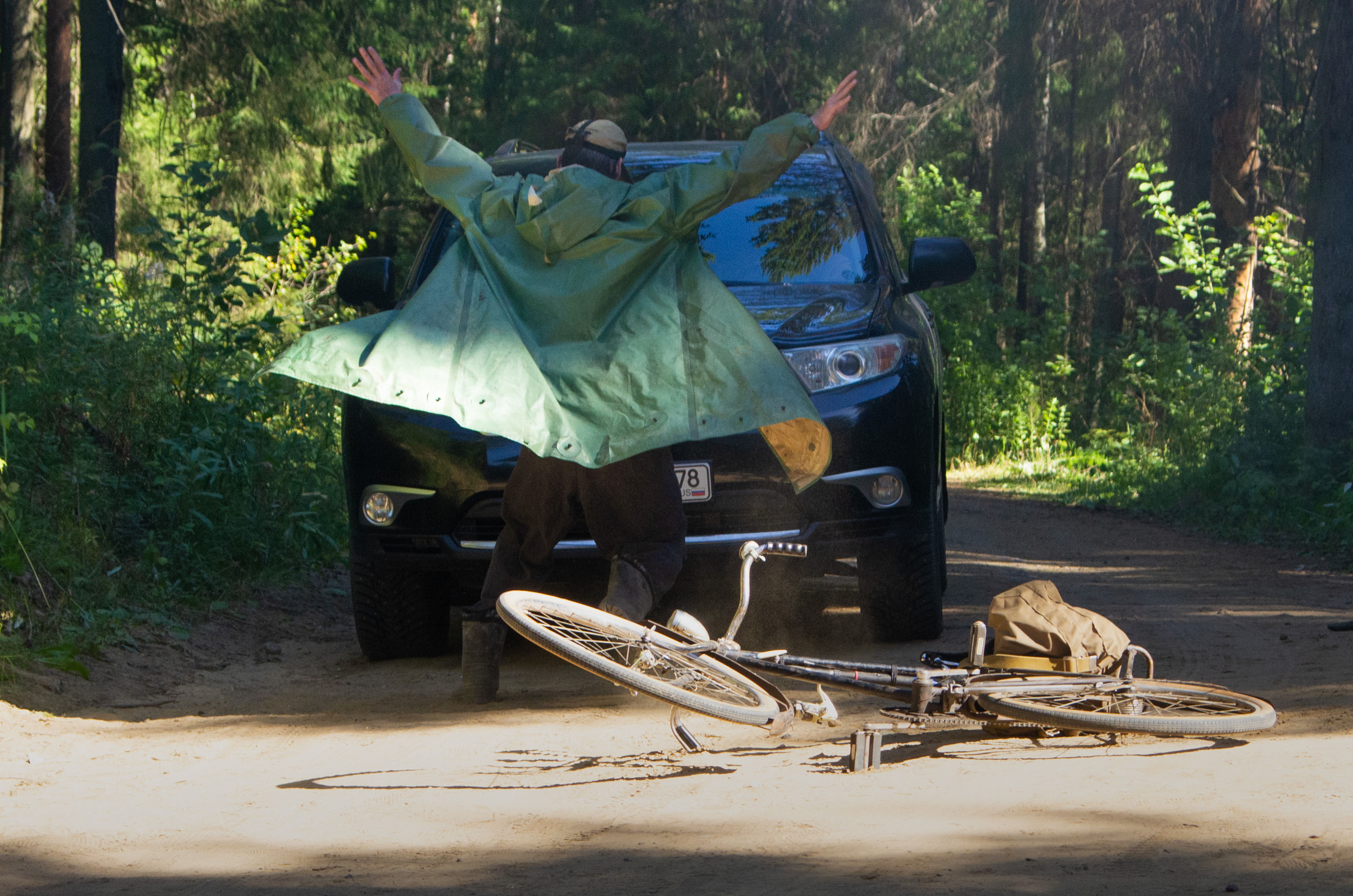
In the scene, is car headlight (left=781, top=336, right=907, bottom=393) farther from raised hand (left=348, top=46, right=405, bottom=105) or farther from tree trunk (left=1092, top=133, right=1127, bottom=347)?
tree trunk (left=1092, top=133, right=1127, bottom=347)

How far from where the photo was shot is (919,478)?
5.13m

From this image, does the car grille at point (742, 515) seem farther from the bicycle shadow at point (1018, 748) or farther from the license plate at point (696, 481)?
the bicycle shadow at point (1018, 748)

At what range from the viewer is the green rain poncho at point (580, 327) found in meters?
3.99

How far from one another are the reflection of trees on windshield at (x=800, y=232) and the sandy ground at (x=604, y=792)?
1.53 meters

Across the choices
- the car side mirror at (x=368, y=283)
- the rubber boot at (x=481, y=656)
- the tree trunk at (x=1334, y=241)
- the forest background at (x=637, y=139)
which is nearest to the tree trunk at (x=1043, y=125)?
the forest background at (x=637, y=139)

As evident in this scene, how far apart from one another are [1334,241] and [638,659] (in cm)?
804

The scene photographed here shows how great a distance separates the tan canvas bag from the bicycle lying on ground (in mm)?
144

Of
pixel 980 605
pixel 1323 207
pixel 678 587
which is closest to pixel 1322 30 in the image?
pixel 1323 207

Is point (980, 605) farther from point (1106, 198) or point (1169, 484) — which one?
point (1106, 198)

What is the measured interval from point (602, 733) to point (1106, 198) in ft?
91.1

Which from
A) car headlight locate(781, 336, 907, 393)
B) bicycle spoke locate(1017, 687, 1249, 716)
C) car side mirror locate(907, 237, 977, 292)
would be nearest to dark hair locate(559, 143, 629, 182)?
car headlight locate(781, 336, 907, 393)

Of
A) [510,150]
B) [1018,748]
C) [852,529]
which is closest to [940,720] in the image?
[1018,748]

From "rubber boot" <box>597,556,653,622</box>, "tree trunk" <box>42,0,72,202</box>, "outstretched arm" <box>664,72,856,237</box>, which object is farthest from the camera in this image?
"tree trunk" <box>42,0,72,202</box>

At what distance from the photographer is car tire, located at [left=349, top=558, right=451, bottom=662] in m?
5.39
